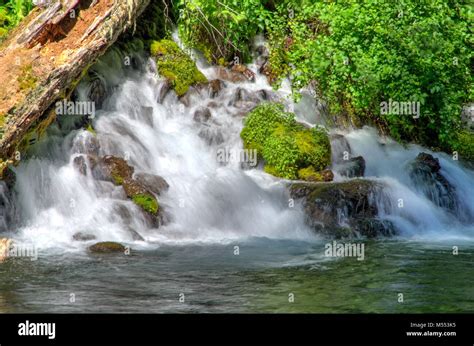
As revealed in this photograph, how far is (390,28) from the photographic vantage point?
18.8 metres

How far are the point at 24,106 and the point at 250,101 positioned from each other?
25.0 feet

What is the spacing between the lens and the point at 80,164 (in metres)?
16.5

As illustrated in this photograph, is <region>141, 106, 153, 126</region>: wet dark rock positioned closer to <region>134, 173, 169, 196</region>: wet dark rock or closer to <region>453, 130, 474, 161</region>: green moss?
<region>134, 173, 169, 196</region>: wet dark rock

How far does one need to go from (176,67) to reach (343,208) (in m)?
7.23

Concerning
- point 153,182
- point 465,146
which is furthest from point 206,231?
point 465,146

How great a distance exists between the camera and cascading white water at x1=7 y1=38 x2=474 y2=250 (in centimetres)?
1535

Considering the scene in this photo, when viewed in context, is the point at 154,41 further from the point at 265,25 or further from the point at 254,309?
the point at 254,309

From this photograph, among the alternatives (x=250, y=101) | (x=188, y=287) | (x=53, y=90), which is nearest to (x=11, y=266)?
(x=188, y=287)

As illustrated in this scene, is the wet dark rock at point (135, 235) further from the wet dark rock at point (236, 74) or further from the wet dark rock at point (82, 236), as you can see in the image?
the wet dark rock at point (236, 74)

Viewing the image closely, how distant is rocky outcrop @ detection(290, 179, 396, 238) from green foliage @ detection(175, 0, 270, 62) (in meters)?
6.40

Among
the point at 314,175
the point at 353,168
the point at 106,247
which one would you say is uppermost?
the point at 353,168

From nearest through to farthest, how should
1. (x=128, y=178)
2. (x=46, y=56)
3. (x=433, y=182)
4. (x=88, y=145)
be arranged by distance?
(x=46, y=56)
(x=128, y=178)
(x=88, y=145)
(x=433, y=182)

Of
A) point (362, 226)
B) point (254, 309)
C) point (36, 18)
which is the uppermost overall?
point (36, 18)

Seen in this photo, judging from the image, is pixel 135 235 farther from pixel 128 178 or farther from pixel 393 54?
pixel 393 54
